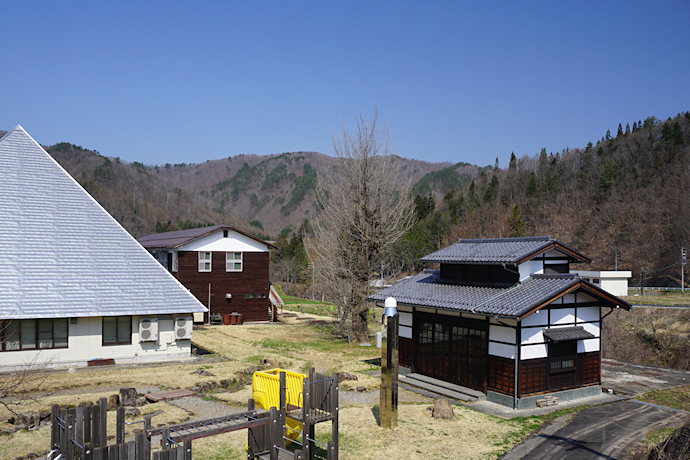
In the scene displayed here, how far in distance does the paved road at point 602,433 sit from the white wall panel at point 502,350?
2261 millimetres

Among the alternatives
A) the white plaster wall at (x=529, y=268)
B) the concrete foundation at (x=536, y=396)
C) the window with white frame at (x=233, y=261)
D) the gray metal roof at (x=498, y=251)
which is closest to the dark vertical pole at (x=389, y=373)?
the concrete foundation at (x=536, y=396)

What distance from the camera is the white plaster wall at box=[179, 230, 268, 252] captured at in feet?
110

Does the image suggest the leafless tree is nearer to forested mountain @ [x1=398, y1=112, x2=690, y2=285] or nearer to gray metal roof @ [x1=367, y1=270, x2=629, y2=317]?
gray metal roof @ [x1=367, y1=270, x2=629, y2=317]

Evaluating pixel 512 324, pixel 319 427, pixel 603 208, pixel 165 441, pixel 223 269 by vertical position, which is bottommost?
pixel 319 427

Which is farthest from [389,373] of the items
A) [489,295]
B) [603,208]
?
[603,208]

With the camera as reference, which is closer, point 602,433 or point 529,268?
point 602,433

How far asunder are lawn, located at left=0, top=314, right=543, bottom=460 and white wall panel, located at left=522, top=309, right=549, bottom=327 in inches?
→ 108

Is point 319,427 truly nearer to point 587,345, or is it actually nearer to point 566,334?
point 566,334

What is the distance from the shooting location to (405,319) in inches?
766

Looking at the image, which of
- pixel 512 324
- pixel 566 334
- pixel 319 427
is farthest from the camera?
pixel 566 334

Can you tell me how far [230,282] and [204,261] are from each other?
2258 millimetres

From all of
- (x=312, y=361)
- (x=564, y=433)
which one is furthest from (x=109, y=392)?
(x=564, y=433)

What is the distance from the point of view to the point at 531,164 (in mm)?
114625

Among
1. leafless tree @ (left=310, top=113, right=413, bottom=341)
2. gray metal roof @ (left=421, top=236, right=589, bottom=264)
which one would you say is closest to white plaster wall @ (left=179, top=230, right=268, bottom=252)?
leafless tree @ (left=310, top=113, right=413, bottom=341)
